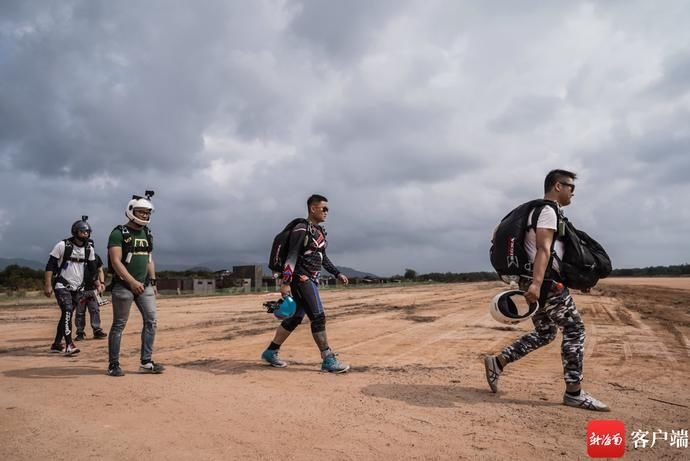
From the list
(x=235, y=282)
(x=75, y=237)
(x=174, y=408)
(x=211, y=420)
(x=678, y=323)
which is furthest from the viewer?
(x=235, y=282)

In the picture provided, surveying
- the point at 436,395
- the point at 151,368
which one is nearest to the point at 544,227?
the point at 436,395

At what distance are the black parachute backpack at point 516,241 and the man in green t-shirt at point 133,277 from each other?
3888mm

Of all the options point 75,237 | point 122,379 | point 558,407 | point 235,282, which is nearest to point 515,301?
point 558,407

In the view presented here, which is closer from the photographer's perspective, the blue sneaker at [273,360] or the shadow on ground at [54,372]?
the shadow on ground at [54,372]

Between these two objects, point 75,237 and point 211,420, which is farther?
point 75,237

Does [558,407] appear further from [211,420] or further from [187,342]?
[187,342]

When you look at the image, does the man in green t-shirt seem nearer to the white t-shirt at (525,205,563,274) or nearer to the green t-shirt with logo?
the green t-shirt with logo

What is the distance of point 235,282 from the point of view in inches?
1853

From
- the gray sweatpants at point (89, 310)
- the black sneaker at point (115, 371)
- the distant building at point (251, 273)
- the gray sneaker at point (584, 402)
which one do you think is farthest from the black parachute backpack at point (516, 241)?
the distant building at point (251, 273)

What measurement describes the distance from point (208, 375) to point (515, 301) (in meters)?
3.33

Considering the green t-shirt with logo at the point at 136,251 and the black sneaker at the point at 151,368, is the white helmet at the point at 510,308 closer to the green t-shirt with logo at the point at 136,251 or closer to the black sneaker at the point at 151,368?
the black sneaker at the point at 151,368

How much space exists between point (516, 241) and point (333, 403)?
7.00 feet

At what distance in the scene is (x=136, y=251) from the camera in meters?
5.34

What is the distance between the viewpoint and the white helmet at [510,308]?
13.2 ft
